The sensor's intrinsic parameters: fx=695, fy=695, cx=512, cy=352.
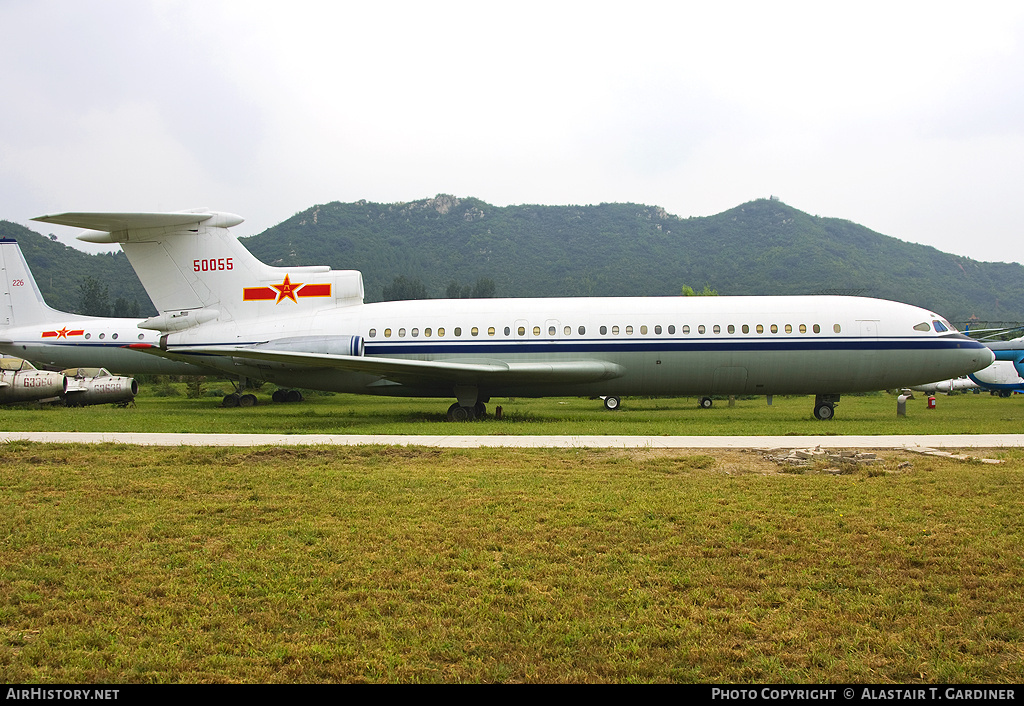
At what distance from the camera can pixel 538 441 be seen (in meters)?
14.0

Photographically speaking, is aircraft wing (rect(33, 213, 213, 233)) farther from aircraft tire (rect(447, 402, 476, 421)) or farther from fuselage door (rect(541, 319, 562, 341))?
fuselage door (rect(541, 319, 562, 341))

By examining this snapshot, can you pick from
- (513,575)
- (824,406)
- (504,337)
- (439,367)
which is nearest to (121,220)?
(439,367)

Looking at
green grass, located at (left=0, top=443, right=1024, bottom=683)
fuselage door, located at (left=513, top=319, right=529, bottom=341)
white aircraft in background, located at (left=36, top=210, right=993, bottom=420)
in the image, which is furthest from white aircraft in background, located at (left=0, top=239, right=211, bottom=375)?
green grass, located at (left=0, top=443, right=1024, bottom=683)

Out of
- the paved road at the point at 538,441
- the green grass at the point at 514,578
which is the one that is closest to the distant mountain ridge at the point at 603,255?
the paved road at the point at 538,441

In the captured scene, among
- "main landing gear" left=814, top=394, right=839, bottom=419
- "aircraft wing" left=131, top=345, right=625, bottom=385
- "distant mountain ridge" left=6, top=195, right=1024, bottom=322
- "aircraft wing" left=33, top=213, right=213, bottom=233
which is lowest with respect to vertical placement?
"main landing gear" left=814, top=394, right=839, bottom=419

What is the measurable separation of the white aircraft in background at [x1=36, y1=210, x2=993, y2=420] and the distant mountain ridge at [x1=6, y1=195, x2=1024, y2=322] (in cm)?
9018

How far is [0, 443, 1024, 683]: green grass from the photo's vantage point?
13.9 feet

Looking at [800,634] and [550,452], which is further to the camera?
[550,452]

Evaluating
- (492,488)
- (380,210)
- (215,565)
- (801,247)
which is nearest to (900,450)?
(492,488)

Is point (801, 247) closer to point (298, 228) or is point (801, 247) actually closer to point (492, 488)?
point (298, 228)

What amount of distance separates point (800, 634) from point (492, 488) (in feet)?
15.5

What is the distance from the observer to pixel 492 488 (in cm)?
873

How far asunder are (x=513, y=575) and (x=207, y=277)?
18.8 metres

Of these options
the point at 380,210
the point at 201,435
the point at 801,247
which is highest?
the point at 380,210
